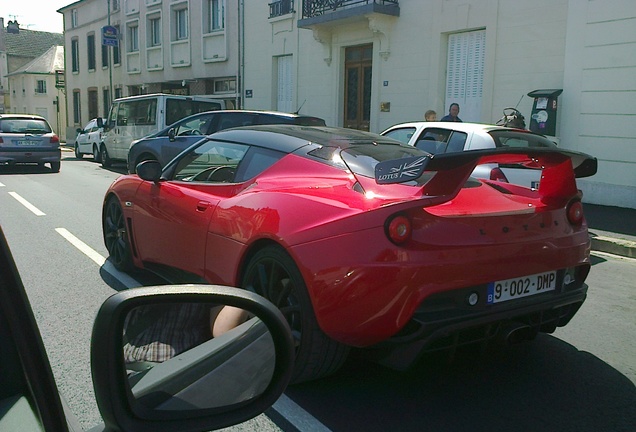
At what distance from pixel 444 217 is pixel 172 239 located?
2.26 meters

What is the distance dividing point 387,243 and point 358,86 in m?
16.2

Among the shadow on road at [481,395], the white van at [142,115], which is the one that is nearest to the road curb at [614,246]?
the shadow on road at [481,395]

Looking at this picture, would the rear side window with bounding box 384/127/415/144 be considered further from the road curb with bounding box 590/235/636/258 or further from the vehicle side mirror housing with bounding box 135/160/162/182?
the vehicle side mirror housing with bounding box 135/160/162/182

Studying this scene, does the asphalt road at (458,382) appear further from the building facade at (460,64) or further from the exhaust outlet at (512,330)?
the building facade at (460,64)

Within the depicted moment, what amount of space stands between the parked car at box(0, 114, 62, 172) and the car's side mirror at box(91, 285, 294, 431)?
56.1 ft

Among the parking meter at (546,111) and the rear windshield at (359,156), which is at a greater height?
the parking meter at (546,111)

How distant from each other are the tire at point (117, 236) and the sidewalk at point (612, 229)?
236 inches

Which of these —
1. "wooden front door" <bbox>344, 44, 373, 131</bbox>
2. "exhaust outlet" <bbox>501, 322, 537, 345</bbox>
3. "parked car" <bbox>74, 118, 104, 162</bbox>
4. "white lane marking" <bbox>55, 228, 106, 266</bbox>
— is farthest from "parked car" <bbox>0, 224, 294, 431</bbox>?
"parked car" <bbox>74, 118, 104, 162</bbox>

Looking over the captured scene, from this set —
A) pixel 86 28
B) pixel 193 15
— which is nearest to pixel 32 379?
pixel 193 15

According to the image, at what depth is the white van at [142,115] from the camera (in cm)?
1684

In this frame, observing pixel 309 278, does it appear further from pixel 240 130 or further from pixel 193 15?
pixel 193 15

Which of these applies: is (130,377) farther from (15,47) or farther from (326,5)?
(15,47)

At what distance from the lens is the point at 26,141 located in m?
17.1

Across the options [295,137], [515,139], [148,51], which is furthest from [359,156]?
[148,51]
